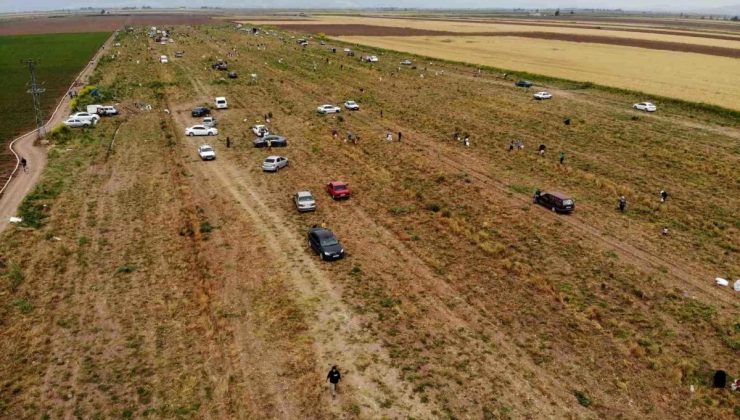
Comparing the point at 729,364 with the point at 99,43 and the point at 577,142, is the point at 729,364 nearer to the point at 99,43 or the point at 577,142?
the point at 577,142

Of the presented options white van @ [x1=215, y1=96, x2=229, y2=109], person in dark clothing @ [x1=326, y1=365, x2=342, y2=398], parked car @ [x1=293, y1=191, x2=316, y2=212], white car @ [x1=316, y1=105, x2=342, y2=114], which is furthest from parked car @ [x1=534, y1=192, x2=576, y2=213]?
white van @ [x1=215, y1=96, x2=229, y2=109]

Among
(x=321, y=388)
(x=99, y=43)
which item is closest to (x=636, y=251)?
(x=321, y=388)

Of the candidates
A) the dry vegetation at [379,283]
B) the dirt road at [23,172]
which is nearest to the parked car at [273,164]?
the dry vegetation at [379,283]

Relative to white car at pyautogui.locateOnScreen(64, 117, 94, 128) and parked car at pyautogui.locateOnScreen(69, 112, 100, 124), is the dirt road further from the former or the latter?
parked car at pyautogui.locateOnScreen(69, 112, 100, 124)

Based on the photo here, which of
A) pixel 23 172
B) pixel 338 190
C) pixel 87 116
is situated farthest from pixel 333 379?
pixel 87 116

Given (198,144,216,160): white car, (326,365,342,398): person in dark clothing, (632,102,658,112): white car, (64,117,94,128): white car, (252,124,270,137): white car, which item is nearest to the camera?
(326,365,342,398): person in dark clothing

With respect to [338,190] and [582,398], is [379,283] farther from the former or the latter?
[338,190]

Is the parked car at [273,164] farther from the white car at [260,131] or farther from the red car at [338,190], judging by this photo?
the white car at [260,131]
